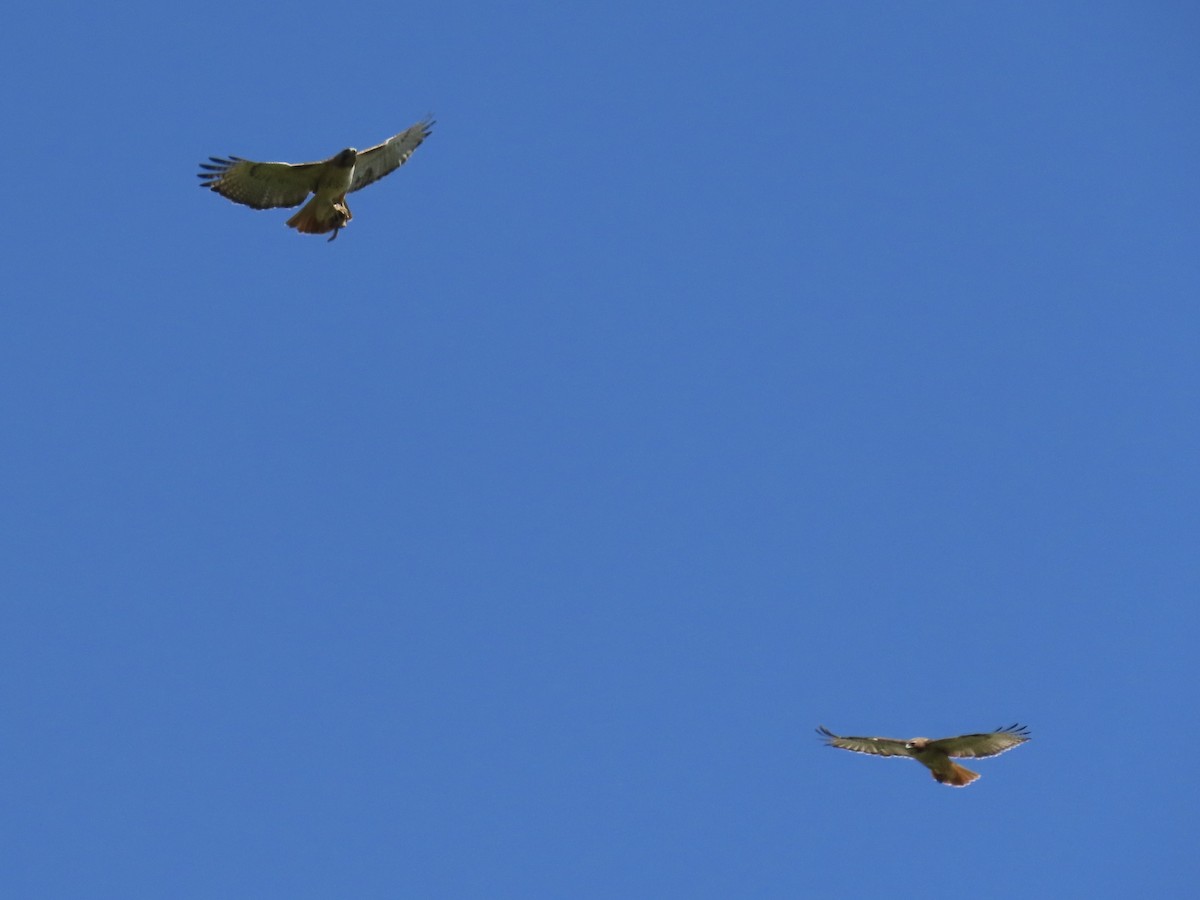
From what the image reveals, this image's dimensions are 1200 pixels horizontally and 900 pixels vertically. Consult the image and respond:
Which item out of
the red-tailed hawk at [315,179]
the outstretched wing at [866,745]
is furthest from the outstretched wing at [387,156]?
the outstretched wing at [866,745]

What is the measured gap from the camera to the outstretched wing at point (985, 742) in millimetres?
15578

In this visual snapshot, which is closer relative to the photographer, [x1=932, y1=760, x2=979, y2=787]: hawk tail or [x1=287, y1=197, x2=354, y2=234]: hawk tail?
[x1=932, y1=760, x2=979, y2=787]: hawk tail

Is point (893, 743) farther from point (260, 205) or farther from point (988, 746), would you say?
point (260, 205)

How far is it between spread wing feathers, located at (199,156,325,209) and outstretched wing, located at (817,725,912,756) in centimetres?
947

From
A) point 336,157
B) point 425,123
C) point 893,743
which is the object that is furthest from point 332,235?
point 893,743

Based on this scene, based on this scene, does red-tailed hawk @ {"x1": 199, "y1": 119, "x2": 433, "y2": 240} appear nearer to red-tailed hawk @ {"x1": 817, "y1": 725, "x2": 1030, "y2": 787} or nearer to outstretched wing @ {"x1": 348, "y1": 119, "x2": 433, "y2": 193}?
outstretched wing @ {"x1": 348, "y1": 119, "x2": 433, "y2": 193}

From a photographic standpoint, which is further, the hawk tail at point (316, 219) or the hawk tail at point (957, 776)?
the hawk tail at point (316, 219)

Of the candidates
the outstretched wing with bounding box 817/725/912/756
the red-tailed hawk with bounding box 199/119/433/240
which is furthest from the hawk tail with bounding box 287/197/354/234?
the outstretched wing with bounding box 817/725/912/756

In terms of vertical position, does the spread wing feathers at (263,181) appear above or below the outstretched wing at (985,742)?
above

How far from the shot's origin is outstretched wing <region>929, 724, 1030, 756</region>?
15578 millimetres

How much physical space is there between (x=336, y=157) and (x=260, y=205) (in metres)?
1.33

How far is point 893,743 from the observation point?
15.9 meters

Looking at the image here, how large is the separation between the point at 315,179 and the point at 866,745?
999 cm

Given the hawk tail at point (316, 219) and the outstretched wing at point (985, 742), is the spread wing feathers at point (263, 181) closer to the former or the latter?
the hawk tail at point (316, 219)
